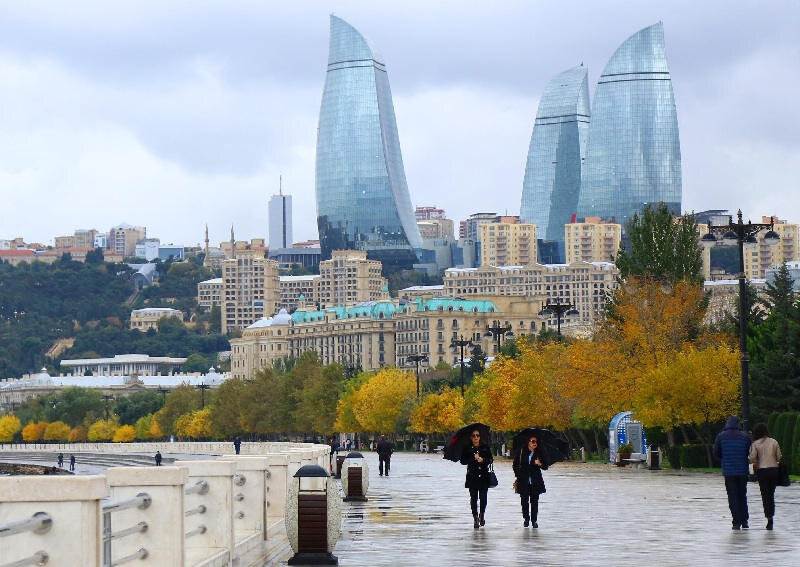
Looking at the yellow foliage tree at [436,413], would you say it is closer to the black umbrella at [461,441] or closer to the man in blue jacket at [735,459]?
the black umbrella at [461,441]

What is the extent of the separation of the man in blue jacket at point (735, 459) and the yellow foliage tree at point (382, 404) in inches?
4197

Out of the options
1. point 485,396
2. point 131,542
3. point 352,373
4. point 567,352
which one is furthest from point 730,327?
point 352,373

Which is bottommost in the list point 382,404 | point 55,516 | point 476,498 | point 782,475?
point 476,498

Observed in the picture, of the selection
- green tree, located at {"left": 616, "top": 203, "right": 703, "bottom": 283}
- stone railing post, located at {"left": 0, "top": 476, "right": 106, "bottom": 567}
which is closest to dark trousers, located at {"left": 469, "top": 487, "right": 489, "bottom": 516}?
stone railing post, located at {"left": 0, "top": 476, "right": 106, "bottom": 567}

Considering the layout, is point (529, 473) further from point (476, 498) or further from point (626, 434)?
point (626, 434)

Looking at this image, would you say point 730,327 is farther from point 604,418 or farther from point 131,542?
point 131,542

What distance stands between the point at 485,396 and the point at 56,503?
83413 millimetres

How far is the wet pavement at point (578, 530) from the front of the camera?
20797mm

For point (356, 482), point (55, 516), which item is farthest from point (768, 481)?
point (55, 516)

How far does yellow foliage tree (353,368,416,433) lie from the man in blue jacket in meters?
107

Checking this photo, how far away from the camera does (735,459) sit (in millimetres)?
26734

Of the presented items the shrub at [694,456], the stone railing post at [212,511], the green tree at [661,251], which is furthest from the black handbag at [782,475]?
the green tree at [661,251]

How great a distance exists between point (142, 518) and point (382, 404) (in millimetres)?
120355

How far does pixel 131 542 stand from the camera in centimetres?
1653
